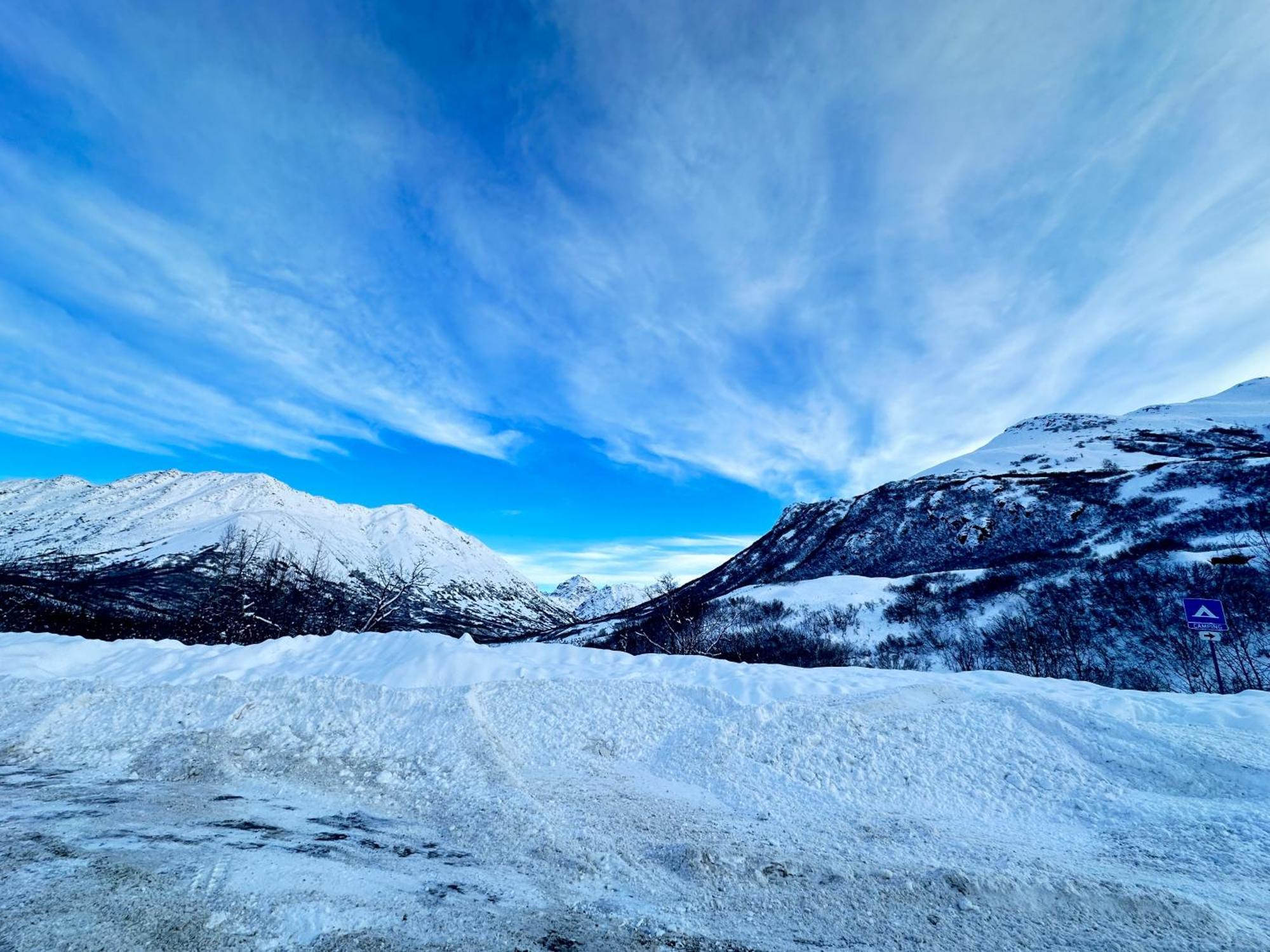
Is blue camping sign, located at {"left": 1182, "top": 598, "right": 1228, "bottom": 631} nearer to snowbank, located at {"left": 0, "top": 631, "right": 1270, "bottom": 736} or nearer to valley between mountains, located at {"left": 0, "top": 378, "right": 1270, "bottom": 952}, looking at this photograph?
snowbank, located at {"left": 0, "top": 631, "right": 1270, "bottom": 736}

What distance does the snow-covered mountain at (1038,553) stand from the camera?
4762 cm

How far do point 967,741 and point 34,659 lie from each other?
67.9 feet

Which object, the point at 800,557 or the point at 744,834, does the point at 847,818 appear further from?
the point at 800,557

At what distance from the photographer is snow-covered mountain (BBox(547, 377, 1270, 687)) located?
47.6m

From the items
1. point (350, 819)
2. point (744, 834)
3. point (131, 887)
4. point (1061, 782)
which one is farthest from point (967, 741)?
point (131, 887)

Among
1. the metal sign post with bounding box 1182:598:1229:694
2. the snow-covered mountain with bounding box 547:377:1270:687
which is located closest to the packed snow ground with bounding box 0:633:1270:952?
the metal sign post with bounding box 1182:598:1229:694

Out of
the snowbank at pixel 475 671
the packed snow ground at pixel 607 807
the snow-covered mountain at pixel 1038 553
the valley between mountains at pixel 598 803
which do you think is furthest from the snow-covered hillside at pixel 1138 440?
the valley between mountains at pixel 598 803

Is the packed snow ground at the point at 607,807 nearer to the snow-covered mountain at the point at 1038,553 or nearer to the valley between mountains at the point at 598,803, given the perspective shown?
the valley between mountains at the point at 598,803

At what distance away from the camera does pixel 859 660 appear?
53219 mm

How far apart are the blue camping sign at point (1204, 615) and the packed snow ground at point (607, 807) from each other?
7.00ft

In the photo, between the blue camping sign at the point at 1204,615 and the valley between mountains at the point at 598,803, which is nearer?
the valley between mountains at the point at 598,803

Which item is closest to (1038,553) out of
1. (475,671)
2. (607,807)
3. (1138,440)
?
(475,671)

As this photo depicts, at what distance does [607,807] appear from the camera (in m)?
7.68

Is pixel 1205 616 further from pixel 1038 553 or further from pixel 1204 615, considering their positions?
pixel 1038 553
